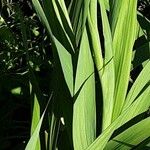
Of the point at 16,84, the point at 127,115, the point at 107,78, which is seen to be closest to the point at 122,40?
the point at 107,78

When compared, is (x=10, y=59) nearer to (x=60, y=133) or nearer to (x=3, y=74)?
(x=3, y=74)

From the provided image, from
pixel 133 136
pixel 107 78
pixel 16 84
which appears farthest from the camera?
pixel 16 84

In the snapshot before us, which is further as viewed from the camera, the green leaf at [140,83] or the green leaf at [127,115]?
the green leaf at [140,83]

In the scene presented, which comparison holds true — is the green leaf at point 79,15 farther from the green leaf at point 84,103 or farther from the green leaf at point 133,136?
the green leaf at point 133,136

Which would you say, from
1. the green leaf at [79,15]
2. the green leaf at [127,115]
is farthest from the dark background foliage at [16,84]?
the green leaf at [127,115]

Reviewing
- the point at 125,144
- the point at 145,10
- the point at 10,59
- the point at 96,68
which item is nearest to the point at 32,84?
the point at 96,68

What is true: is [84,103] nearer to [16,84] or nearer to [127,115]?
[127,115]
